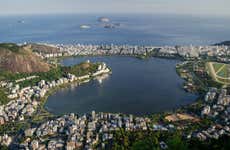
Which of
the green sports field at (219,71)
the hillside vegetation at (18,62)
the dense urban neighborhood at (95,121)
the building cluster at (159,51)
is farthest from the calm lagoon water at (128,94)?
the building cluster at (159,51)

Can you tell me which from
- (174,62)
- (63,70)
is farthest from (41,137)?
(174,62)

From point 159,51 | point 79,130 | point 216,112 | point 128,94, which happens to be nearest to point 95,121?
point 79,130

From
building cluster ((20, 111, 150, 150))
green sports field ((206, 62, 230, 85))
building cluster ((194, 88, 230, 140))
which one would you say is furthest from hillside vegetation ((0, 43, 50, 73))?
building cluster ((194, 88, 230, 140))

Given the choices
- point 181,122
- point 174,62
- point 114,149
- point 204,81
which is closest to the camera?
point 114,149

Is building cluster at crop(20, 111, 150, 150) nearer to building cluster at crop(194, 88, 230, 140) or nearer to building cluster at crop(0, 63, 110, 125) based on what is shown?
building cluster at crop(0, 63, 110, 125)

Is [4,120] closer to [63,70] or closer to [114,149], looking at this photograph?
[114,149]

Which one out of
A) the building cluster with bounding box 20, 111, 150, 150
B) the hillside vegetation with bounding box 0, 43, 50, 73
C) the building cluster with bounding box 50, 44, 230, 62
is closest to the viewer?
the building cluster with bounding box 20, 111, 150, 150
